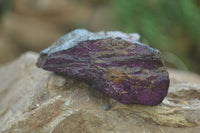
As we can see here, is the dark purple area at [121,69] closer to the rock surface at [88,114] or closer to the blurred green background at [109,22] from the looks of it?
the rock surface at [88,114]

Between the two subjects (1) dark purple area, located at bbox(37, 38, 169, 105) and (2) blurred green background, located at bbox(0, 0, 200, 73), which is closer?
(1) dark purple area, located at bbox(37, 38, 169, 105)

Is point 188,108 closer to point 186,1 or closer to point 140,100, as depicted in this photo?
point 140,100

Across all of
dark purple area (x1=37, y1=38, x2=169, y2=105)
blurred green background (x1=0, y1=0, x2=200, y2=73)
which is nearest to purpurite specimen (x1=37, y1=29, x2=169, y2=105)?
dark purple area (x1=37, y1=38, x2=169, y2=105)

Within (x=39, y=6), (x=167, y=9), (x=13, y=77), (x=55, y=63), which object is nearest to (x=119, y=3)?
(x=167, y=9)

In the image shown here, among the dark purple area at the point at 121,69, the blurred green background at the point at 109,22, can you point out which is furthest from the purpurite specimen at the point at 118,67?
the blurred green background at the point at 109,22

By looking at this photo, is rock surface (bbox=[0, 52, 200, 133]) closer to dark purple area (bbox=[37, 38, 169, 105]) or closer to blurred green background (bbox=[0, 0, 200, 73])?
dark purple area (bbox=[37, 38, 169, 105])

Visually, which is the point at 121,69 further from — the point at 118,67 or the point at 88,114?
the point at 88,114

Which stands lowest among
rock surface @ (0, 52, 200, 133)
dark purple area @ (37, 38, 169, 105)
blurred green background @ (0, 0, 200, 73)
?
rock surface @ (0, 52, 200, 133)

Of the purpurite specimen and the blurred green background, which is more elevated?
the blurred green background
